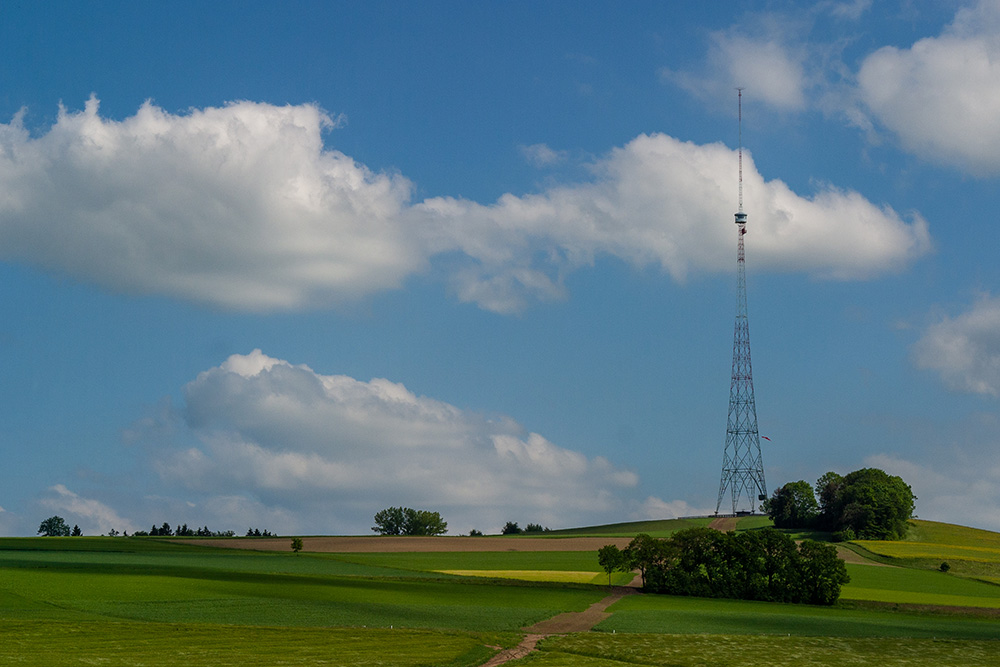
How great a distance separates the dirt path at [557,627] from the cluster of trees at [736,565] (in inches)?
456

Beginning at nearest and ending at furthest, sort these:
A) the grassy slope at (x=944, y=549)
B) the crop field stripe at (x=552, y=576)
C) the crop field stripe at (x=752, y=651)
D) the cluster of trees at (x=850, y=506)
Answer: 1. the crop field stripe at (x=752, y=651)
2. the crop field stripe at (x=552, y=576)
3. the grassy slope at (x=944, y=549)
4. the cluster of trees at (x=850, y=506)

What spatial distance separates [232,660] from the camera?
50625mm

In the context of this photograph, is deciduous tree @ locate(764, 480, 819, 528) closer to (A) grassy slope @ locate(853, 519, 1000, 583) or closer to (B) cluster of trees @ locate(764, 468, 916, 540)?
(B) cluster of trees @ locate(764, 468, 916, 540)

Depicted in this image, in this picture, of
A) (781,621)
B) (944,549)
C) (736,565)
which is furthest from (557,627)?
(944,549)

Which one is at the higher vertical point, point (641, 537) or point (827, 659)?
point (641, 537)

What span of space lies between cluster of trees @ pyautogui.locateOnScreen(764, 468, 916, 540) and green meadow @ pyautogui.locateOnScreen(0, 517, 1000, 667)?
41280mm

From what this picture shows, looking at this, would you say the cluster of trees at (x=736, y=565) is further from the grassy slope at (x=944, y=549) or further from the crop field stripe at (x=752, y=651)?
the grassy slope at (x=944, y=549)

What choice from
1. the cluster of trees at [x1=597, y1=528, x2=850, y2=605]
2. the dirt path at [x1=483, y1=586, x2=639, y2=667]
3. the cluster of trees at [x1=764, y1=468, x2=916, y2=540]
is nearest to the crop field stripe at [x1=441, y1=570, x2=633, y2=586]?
the cluster of trees at [x1=597, y1=528, x2=850, y2=605]

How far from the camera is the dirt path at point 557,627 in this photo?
5828 centimetres

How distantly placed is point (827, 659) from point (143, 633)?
45945mm

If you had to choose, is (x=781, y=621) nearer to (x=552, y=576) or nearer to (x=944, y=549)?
(x=552, y=576)

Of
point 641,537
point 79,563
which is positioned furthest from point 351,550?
point 641,537

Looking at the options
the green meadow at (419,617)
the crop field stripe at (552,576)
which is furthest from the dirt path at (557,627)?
the crop field stripe at (552,576)

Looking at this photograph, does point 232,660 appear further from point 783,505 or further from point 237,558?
point 783,505
